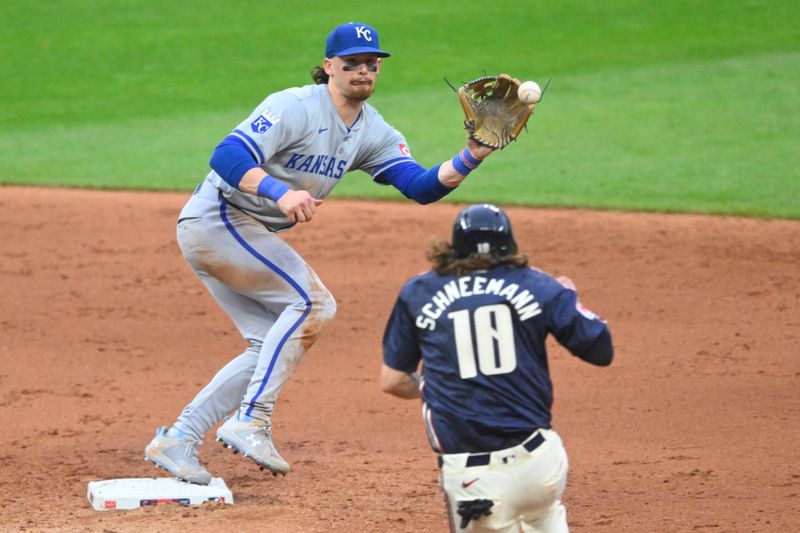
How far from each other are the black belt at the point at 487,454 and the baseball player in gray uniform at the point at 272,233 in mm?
1772

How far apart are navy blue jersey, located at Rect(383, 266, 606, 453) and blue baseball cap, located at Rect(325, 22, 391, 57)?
6.32 ft

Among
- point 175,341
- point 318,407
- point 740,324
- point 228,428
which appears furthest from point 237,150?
point 740,324

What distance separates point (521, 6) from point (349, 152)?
18.6 m

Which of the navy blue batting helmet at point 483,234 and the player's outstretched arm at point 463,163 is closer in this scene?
the navy blue batting helmet at point 483,234

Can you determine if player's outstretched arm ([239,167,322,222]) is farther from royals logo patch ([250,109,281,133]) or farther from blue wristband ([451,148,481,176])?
blue wristband ([451,148,481,176])

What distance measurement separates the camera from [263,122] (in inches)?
225

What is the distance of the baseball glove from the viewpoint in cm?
583

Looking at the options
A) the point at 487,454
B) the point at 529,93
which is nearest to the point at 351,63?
the point at 529,93

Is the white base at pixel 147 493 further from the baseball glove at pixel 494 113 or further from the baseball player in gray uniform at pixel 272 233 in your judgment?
the baseball glove at pixel 494 113

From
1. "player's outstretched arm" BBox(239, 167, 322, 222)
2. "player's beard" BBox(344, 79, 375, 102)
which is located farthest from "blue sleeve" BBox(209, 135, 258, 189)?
"player's beard" BBox(344, 79, 375, 102)

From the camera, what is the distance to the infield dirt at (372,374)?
5.83 m

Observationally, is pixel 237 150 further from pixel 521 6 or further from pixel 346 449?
pixel 521 6

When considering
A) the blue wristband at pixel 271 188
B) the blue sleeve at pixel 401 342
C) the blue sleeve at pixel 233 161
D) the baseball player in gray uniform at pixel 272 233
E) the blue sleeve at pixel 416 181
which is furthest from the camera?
the blue sleeve at pixel 416 181

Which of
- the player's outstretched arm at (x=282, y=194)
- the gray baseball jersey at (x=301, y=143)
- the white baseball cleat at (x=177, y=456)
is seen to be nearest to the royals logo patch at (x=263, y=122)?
the gray baseball jersey at (x=301, y=143)
